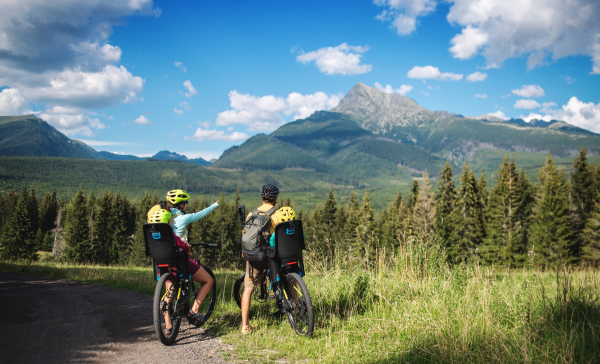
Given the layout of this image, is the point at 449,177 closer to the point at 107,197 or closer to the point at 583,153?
the point at 583,153

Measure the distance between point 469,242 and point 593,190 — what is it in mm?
13353

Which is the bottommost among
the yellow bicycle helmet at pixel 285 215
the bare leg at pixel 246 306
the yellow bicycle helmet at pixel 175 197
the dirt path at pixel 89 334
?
the dirt path at pixel 89 334

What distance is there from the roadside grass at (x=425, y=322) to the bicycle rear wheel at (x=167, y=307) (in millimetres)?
819

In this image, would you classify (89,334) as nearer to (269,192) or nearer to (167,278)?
(167,278)

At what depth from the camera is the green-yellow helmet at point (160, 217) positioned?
5.80 metres

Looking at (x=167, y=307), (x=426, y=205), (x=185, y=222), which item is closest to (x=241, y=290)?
(x=167, y=307)

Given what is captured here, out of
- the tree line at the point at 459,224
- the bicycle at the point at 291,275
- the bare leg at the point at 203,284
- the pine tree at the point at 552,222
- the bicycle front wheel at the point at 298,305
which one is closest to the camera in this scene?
the bicycle front wheel at the point at 298,305

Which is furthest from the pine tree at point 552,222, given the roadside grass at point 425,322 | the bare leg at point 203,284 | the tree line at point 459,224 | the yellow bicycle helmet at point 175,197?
the yellow bicycle helmet at point 175,197

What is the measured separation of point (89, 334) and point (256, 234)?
3520mm

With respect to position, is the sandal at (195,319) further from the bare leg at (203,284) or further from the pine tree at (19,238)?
the pine tree at (19,238)

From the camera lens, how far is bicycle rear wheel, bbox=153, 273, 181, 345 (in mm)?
5416

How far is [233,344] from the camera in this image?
540 cm

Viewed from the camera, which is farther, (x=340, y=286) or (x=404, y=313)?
(x=340, y=286)

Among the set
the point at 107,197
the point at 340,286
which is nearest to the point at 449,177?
the point at 340,286
